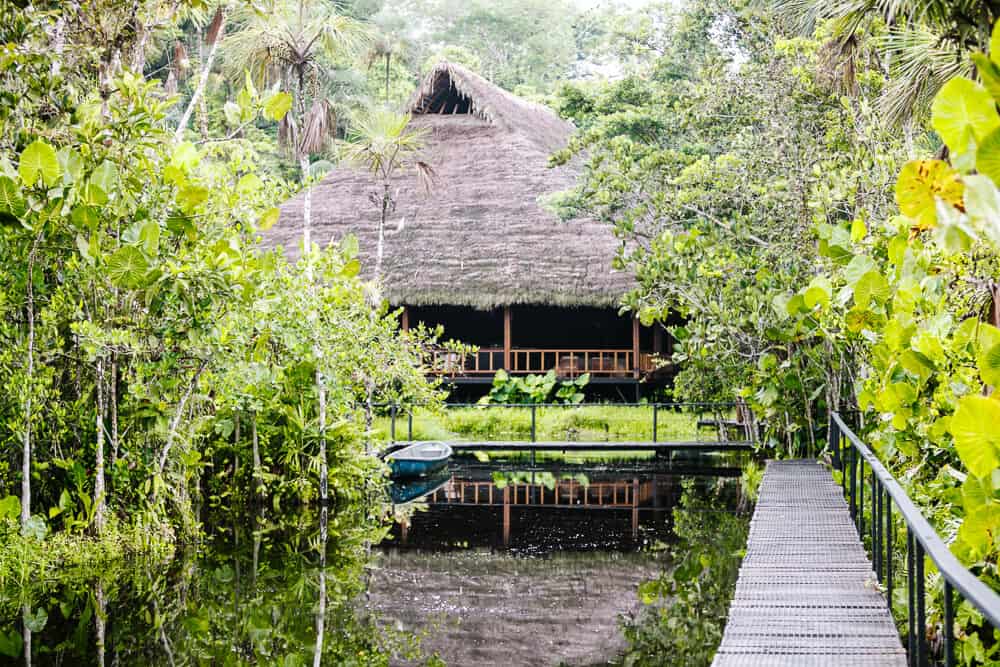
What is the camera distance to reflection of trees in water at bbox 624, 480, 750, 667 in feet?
19.8

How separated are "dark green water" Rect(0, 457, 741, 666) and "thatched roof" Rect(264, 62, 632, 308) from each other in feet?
26.6

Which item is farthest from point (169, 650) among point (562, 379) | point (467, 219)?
point (467, 219)

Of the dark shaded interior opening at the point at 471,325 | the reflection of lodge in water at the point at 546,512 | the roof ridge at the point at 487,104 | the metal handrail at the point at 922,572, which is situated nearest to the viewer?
the metal handrail at the point at 922,572

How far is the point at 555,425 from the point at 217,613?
10.1 m

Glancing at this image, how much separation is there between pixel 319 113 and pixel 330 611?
878 centimetres

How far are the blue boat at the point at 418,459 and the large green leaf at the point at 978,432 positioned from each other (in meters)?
10.2

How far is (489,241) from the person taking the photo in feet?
65.4

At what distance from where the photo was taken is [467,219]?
20.6m

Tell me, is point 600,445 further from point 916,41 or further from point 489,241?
point 916,41

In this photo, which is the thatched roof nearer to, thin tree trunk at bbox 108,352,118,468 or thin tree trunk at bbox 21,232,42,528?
thin tree trunk at bbox 108,352,118,468

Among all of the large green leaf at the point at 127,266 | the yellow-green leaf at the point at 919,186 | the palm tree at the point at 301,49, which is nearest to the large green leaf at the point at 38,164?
the large green leaf at the point at 127,266

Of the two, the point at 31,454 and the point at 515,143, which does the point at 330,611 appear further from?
the point at 515,143

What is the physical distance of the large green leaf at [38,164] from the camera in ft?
18.8

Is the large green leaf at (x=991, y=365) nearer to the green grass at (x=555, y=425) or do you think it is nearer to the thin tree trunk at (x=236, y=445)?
the thin tree trunk at (x=236, y=445)
